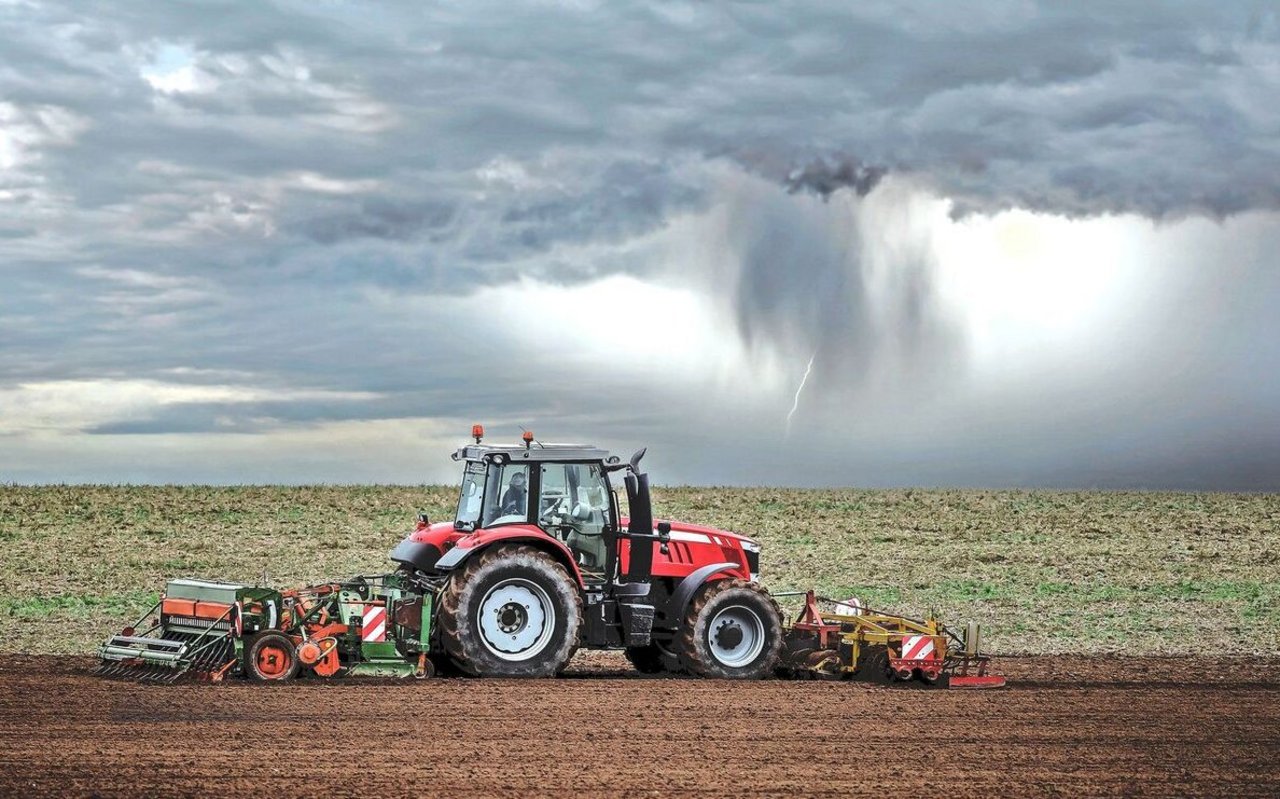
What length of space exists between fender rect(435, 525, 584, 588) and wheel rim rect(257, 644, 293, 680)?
68.1 inches

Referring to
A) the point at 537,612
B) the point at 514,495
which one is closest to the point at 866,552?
the point at 514,495

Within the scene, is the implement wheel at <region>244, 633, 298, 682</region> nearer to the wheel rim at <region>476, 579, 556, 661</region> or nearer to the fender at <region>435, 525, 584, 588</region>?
the fender at <region>435, 525, 584, 588</region>

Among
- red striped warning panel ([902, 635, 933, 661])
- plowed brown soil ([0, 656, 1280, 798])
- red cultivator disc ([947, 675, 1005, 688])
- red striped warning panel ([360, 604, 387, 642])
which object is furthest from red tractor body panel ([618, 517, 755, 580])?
red striped warning panel ([360, 604, 387, 642])

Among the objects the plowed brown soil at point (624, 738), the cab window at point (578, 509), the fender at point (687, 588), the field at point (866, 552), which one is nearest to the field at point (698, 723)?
the plowed brown soil at point (624, 738)

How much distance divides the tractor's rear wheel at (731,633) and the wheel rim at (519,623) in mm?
1477

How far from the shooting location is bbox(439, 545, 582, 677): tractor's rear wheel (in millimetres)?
14648

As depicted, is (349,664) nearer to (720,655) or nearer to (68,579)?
(720,655)

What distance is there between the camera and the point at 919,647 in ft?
50.3

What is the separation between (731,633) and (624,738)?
374cm

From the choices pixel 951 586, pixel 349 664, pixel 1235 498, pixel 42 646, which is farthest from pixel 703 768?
pixel 1235 498

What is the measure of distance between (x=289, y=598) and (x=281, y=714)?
82.1 inches

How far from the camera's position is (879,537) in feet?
136

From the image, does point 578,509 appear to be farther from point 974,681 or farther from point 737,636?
point 974,681

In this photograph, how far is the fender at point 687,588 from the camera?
15.3 m
